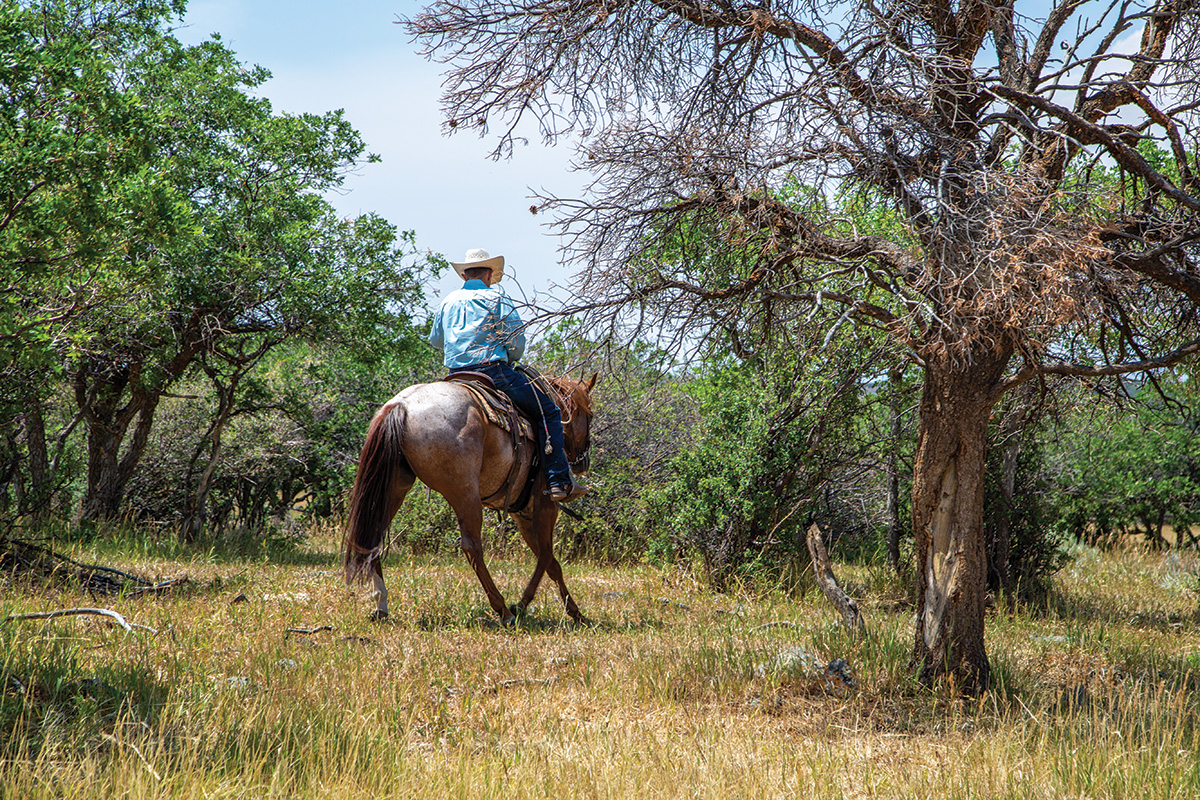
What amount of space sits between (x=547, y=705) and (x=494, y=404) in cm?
296

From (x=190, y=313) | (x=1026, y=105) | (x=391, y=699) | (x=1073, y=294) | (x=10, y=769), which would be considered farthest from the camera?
(x=190, y=313)

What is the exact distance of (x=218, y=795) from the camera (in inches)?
135

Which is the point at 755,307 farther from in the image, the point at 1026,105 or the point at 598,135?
the point at 1026,105

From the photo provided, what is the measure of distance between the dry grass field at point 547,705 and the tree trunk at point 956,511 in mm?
233

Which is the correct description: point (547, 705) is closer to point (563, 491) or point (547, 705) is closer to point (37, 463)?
point (563, 491)

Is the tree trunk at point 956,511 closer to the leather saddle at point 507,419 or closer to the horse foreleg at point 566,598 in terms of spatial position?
the horse foreleg at point 566,598

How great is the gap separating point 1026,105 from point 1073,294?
1666 mm

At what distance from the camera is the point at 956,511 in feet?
17.5

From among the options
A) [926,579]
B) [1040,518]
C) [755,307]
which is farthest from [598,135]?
[1040,518]

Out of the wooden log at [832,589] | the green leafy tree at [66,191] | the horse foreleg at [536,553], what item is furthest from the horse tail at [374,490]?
the wooden log at [832,589]

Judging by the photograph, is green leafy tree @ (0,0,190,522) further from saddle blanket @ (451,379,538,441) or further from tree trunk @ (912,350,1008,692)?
tree trunk @ (912,350,1008,692)

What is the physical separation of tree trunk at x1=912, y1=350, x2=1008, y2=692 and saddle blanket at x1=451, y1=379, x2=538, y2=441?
3.41 metres

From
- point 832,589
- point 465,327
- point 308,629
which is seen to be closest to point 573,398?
point 465,327

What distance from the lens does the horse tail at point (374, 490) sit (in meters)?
6.86
